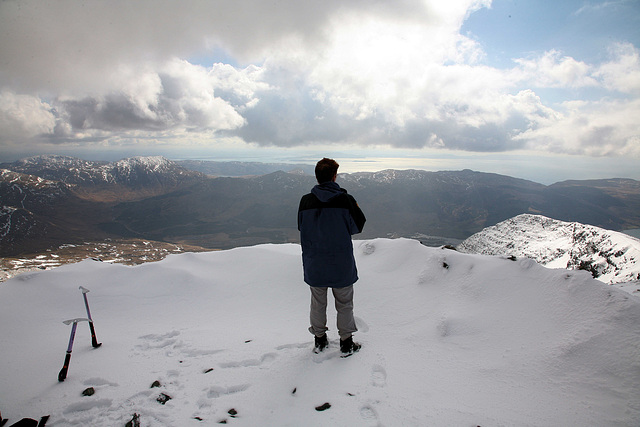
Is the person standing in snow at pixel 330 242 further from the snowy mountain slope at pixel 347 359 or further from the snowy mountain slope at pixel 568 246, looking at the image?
the snowy mountain slope at pixel 568 246

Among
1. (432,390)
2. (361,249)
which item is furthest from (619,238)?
(432,390)

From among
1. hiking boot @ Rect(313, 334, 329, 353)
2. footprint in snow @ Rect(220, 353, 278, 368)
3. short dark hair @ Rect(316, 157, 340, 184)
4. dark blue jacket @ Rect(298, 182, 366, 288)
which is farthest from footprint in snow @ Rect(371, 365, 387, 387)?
short dark hair @ Rect(316, 157, 340, 184)

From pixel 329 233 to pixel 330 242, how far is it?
0.16m

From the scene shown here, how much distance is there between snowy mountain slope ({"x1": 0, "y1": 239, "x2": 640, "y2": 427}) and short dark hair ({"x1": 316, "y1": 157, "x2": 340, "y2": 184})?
3.32 metres

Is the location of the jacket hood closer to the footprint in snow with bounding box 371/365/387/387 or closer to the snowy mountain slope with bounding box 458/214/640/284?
the footprint in snow with bounding box 371/365/387/387

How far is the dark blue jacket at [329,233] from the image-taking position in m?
4.91

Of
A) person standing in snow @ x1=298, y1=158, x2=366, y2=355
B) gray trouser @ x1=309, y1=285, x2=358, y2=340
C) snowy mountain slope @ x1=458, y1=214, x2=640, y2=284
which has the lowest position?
snowy mountain slope @ x1=458, y1=214, x2=640, y2=284

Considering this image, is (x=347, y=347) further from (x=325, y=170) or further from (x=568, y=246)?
(x=568, y=246)

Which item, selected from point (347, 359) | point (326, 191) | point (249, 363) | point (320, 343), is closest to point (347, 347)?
point (347, 359)

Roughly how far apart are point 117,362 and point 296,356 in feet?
10.8

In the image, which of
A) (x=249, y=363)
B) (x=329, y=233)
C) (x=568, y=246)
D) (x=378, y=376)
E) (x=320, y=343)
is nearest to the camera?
(x=378, y=376)

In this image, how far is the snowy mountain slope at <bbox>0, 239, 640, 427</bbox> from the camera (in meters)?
3.82

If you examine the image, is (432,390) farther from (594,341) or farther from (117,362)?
(117,362)

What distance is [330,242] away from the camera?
4.95 meters
